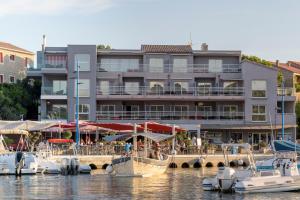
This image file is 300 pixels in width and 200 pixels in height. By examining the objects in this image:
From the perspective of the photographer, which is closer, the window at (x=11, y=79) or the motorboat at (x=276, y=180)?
the motorboat at (x=276, y=180)

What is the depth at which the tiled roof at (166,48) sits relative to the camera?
84812mm

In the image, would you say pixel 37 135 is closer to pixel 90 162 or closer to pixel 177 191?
pixel 90 162

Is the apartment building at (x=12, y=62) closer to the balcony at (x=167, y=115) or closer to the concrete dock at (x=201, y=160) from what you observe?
the balcony at (x=167, y=115)

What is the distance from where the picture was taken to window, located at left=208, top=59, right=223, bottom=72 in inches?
3346

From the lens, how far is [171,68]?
84.3m

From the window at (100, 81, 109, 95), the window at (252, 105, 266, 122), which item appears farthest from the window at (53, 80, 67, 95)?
the window at (252, 105, 266, 122)

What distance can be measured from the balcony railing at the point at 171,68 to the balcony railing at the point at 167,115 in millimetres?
5116

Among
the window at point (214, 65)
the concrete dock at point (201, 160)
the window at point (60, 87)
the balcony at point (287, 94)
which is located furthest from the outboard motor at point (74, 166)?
the balcony at point (287, 94)

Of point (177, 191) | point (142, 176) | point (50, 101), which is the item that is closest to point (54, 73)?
point (50, 101)

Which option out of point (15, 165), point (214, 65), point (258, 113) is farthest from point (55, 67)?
point (15, 165)

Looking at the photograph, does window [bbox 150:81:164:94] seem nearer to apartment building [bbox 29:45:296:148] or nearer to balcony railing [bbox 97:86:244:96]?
balcony railing [bbox 97:86:244:96]

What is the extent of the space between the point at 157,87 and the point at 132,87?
302cm

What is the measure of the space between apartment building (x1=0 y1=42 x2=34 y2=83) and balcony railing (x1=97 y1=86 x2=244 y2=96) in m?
17.4

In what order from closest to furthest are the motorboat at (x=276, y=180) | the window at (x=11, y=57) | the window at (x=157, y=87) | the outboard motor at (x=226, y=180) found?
1. the motorboat at (x=276, y=180)
2. the outboard motor at (x=226, y=180)
3. the window at (x=157, y=87)
4. the window at (x=11, y=57)
